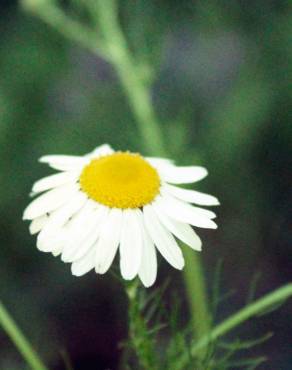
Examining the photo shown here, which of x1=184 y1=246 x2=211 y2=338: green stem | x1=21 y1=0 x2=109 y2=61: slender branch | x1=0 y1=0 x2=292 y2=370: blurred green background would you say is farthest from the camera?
x1=0 y1=0 x2=292 y2=370: blurred green background

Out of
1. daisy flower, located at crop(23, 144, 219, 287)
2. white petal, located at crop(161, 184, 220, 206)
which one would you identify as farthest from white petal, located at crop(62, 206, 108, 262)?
white petal, located at crop(161, 184, 220, 206)

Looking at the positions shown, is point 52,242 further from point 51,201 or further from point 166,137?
point 166,137

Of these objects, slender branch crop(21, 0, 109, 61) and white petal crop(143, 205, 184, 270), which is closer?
white petal crop(143, 205, 184, 270)

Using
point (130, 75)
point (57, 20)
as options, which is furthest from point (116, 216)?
point (57, 20)

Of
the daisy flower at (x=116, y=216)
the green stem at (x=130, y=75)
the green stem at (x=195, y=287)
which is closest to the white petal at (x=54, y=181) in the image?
the daisy flower at (x=116, y=216)

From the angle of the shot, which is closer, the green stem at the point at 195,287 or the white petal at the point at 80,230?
the white petal at the point at 80,230

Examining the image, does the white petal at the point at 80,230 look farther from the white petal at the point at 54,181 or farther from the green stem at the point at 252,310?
the green stem at the point at 252,310

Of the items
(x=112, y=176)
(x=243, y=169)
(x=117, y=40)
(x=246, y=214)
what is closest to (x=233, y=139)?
(x=243, y=169)

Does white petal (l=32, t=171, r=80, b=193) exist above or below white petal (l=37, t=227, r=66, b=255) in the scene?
above

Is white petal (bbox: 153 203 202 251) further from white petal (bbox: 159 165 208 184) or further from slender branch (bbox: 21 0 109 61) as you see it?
slender branch (bbox: 21 0 109 61)
